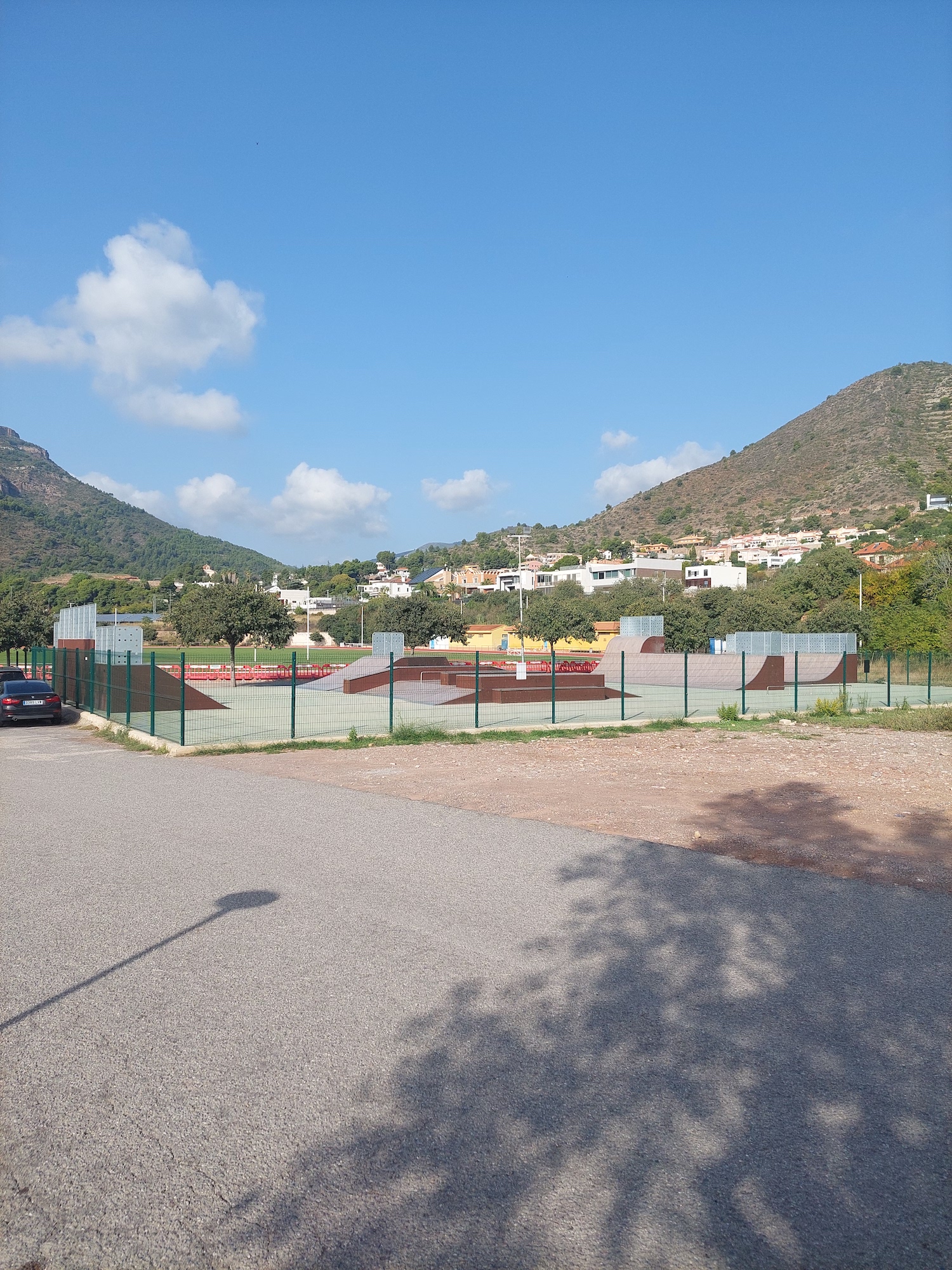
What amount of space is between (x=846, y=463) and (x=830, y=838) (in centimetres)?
16367

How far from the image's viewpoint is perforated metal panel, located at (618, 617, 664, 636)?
155ft

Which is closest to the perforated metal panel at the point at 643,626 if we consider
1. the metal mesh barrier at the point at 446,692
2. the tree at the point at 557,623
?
the metal mesh barrier at the point at 446,692

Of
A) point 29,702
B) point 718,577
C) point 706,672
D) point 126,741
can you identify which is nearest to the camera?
point 126,741

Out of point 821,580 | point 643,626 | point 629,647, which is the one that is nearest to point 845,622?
point 643,626

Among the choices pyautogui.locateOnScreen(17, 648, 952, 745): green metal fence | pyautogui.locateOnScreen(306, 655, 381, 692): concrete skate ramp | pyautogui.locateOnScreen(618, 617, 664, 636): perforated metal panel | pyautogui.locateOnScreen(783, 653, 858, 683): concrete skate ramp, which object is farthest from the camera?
pyautogui.locateOnScreen(618, 617, 664, 636): perforated metal panel

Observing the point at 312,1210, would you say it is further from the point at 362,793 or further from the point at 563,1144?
the point at 362,793

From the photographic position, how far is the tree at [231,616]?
42.0 m

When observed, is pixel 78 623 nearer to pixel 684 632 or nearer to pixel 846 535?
pixel 684 632

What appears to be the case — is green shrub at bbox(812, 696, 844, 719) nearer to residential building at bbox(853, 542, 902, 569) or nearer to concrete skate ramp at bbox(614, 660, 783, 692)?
concrete skate ramp at bbox(614, 660, 783, 692)

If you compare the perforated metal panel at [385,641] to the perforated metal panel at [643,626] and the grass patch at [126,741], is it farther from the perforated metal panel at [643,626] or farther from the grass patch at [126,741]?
the grass patch at [126,741]

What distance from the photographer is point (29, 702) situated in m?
22.8

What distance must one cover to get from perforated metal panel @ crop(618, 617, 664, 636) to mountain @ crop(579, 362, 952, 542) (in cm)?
10938

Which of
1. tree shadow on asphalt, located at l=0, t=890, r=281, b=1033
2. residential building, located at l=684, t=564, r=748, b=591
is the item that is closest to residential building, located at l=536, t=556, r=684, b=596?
residential building, located at l=684, t=564, r=748, b=591

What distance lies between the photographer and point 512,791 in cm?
1238
